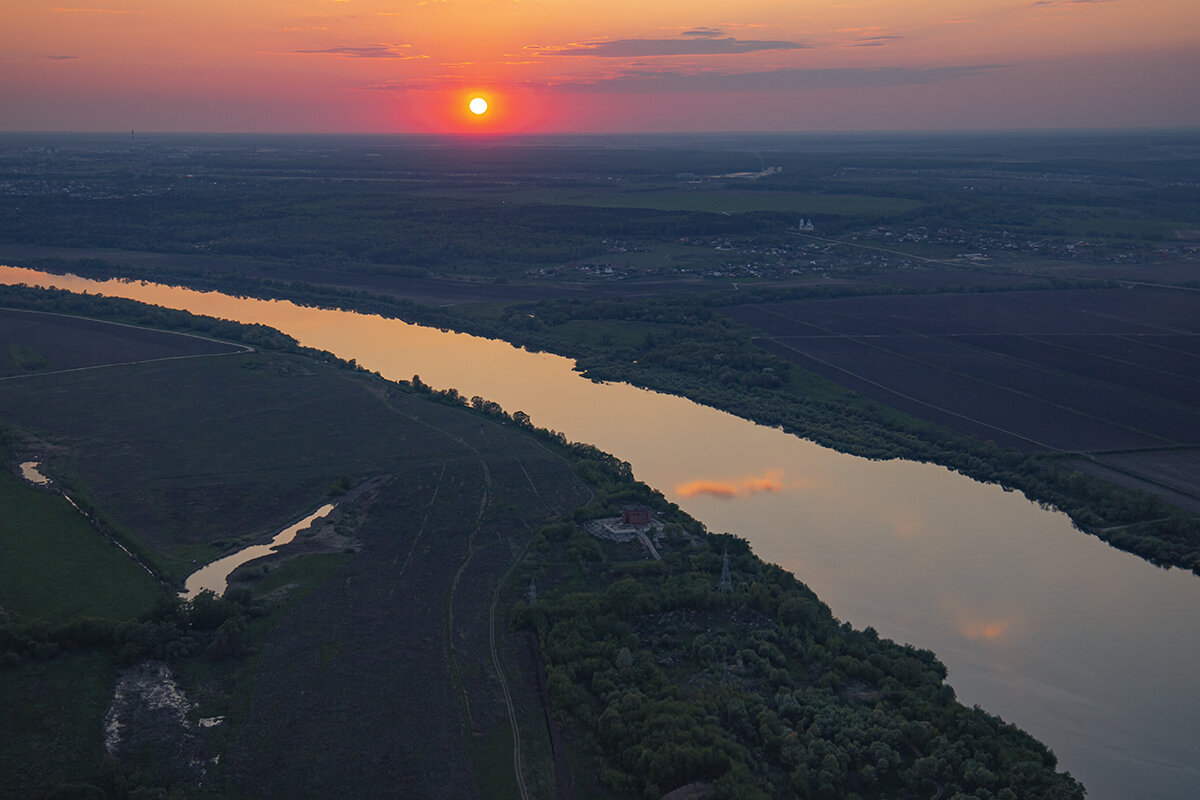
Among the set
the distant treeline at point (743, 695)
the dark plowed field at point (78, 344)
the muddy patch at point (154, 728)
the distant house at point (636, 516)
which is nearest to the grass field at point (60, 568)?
the muddy patch at point (154, 728)

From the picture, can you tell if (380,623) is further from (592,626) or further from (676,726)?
(676,726)

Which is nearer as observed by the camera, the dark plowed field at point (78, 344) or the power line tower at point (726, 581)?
the power line tower at point (726, 581)

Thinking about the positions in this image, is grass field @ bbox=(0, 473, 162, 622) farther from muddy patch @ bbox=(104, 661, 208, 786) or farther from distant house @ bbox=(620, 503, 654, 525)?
distant house @ bbox=(620, 503, 654, 525)

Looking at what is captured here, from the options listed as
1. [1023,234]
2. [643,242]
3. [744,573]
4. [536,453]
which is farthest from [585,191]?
[744,573]

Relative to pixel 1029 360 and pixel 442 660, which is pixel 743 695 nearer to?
pixel 442 660

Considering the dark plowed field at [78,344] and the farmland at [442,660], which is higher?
the dark plowed field at [78,344]

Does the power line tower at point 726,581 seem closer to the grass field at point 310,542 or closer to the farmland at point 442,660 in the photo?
the farmland at point 442,660

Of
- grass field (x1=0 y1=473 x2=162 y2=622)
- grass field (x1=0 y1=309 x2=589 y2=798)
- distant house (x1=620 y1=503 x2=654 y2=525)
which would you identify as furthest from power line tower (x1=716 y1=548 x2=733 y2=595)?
grass field (x1=0 y1=473 x2=162 y2=622)

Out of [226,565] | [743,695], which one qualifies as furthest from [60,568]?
[743,695]
